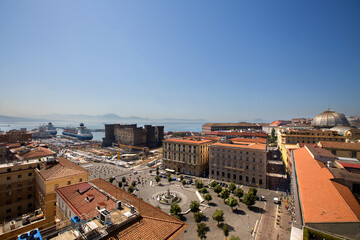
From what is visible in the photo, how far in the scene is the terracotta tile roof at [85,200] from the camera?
51.4 ft

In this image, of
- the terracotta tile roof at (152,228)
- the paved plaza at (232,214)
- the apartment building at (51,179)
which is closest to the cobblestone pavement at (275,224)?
the paved plaza at (232,214)

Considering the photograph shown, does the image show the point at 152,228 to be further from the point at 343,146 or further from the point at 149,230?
the point at 343,146

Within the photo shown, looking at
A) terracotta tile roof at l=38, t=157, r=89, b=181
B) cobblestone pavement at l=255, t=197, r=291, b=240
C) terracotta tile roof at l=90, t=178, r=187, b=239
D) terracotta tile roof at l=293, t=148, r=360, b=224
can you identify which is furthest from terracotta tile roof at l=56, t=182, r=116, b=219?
cobblestone pavement at l=255, t=197, r=291, b=240

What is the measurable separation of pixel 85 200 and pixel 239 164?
40616 mm

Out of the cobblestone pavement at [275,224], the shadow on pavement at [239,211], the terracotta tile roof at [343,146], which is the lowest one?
the shadow on pavement at [239,211]

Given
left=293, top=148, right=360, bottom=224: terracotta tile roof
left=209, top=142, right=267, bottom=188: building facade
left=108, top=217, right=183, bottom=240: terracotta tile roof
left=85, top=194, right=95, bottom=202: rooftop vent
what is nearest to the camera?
left=108, top=217, right=183, bottom=240: terracotta tile roof

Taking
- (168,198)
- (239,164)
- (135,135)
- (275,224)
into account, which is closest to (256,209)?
(275,224)

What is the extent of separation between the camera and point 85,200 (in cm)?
1816

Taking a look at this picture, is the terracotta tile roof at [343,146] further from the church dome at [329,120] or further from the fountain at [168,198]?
the church dome at [329,120]

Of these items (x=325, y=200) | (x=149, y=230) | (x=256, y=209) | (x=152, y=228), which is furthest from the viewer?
(x=256, y=209)

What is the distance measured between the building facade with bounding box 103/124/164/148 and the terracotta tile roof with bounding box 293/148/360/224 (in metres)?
100

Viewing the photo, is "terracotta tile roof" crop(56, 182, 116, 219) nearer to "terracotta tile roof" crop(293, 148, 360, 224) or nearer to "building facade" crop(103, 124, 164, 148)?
"terracotta tile roof" crop(293, 148, 360, 224)

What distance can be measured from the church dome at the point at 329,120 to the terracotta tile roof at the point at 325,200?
266 ft

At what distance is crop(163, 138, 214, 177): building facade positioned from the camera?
5600 centimetres
